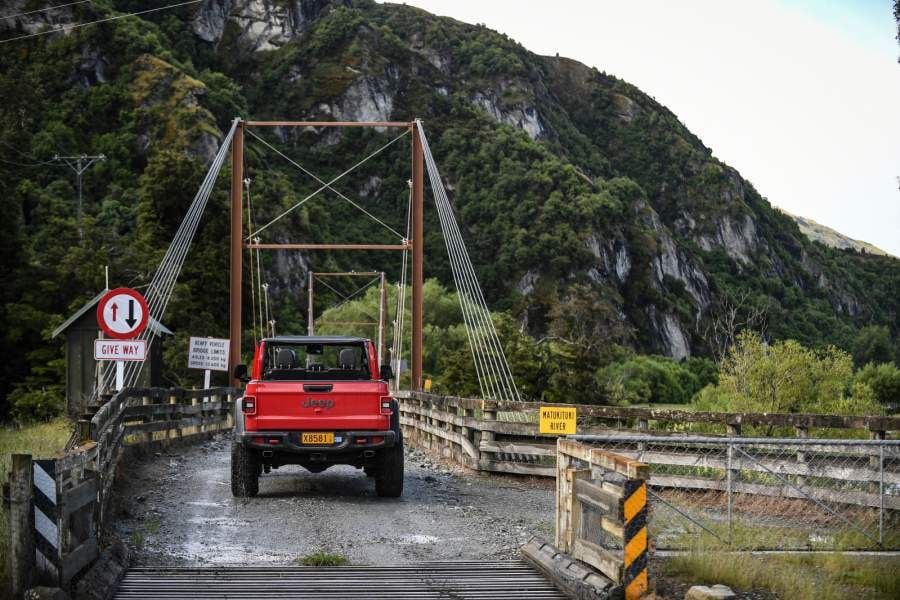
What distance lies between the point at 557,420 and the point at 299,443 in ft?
12.7

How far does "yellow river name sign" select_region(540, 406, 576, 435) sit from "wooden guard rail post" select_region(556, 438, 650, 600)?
18.8ft

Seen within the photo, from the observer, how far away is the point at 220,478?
52.9 ft

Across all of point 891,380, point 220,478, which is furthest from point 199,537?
point 891,380

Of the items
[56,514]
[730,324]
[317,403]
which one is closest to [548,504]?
[317,403]

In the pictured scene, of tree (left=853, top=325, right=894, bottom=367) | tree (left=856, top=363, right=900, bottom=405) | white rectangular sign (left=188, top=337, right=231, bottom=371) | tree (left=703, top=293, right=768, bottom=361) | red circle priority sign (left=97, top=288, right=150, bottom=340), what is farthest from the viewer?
tree (left=853, top=325, right=894, bottom=367)

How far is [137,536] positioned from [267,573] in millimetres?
2155

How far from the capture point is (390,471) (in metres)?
13.7

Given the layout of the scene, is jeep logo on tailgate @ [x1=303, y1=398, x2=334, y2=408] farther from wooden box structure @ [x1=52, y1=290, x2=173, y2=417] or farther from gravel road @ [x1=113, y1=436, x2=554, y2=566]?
wooden box structure @ [x1=52, y1=290, x2=173, y2=417]

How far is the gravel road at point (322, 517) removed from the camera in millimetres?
9773

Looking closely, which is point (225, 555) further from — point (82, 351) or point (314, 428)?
point (82, 351)

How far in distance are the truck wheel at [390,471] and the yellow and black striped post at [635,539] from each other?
21.1 ft

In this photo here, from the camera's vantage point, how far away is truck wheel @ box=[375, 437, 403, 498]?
13656 mm

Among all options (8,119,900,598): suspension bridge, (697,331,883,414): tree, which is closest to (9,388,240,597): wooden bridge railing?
(8,119,900,598): suspension bridge

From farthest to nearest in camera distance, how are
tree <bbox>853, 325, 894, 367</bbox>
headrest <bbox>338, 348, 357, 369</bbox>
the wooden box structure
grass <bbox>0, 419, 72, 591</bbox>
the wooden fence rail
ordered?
tree <bbox>853, 325, 894, 367</bbox> → the wooden box structure → headrest <bbox>338, 348, 357, 369</bbox> → the wooden fence rail → grass <bbox>0, 419, 72, 591</bbox>
